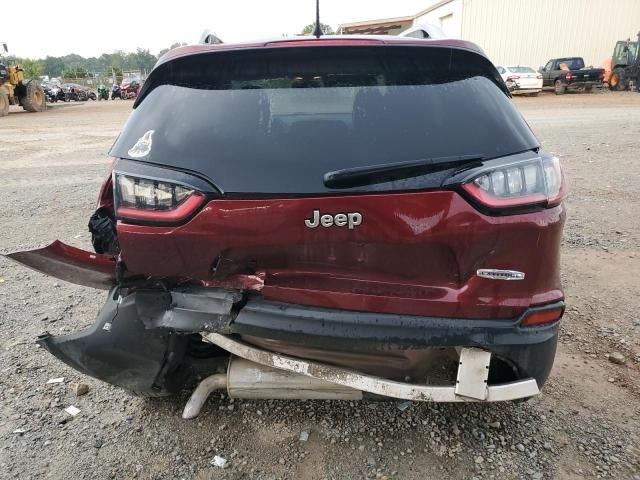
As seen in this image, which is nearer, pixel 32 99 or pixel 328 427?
pixel 328 427

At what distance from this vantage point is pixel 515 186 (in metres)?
1.84

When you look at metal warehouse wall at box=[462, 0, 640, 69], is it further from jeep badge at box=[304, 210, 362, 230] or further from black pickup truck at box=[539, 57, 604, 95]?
jeep badge at box=[304, 210, 362, 230]

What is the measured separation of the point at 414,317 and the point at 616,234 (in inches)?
165

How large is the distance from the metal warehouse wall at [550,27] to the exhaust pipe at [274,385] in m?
33.8

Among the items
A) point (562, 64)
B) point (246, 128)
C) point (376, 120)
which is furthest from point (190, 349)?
point (562, 64)

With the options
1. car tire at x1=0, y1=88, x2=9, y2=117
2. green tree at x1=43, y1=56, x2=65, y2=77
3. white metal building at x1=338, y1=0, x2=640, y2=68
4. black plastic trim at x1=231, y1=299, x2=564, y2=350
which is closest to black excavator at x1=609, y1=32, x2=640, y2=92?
white metal building at x1=338, y1=0, x2=640, y2=68

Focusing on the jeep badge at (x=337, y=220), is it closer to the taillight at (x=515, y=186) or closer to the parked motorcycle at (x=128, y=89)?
the taillight at (x=515, y=186)

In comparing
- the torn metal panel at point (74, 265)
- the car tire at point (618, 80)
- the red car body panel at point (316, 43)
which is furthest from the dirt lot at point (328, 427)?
the car tire at point (618, 80)

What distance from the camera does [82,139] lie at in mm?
12820

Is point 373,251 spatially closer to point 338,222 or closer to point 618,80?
point 338,222

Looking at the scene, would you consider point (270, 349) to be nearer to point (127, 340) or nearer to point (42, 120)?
point (127, 340)

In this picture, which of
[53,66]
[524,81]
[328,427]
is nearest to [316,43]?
[328,427]

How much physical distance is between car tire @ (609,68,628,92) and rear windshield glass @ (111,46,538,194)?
97.5 ft

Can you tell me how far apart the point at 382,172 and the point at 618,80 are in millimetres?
30402
